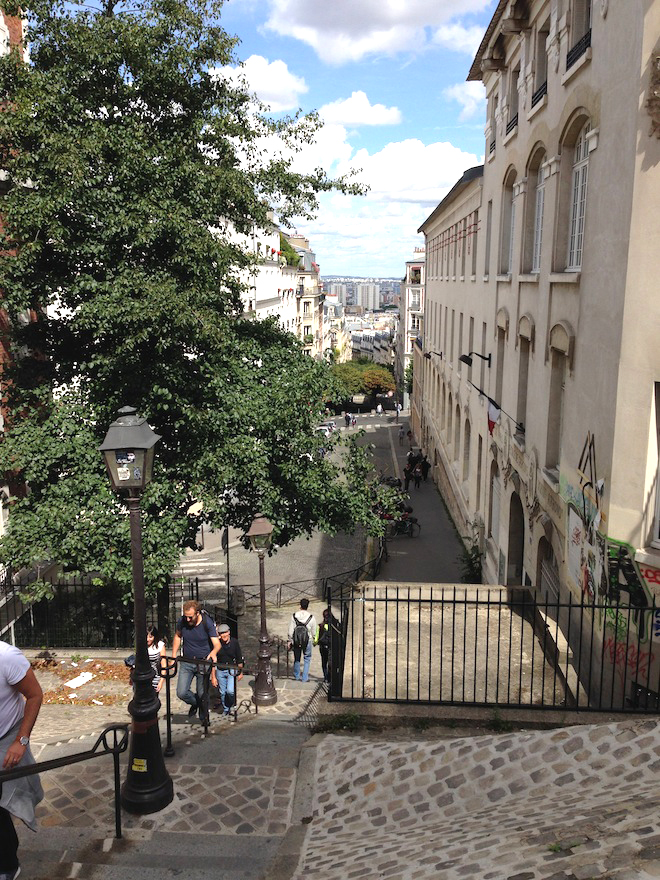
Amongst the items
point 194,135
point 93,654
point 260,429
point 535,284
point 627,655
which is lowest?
point 93,654

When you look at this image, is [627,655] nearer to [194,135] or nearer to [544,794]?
[544,794]

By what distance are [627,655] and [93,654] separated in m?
8.37

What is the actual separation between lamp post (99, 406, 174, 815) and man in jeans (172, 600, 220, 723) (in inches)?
84.2

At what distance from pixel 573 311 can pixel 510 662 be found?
5.38 metres

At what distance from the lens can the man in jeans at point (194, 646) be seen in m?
8.71

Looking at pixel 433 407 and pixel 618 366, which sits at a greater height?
pixel 618 366

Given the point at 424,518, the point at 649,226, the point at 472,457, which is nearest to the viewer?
the point at 649,226

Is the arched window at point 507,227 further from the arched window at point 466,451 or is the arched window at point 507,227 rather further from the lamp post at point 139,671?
the lamp post at point 139,671

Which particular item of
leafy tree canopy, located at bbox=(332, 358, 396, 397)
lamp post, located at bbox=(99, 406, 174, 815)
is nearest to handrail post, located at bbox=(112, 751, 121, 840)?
lamp post, located at bbox=(99, 406, 174, 815)

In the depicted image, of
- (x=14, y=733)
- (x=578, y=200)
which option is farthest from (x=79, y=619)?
(x=578, y=200)

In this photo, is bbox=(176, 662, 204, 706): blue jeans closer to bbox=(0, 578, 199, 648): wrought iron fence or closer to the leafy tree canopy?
bbox=(0, 578, 199, 648): wrought iron fence

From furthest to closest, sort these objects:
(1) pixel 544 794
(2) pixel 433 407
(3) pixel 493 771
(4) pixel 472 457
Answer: (2) pixel 433 407 → (4) pixel 472 457 → (3) pixel 493 771 → (1) pixel 544 794

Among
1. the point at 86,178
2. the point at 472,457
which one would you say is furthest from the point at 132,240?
the point at 472,457

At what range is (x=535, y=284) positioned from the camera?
13.7 metres
